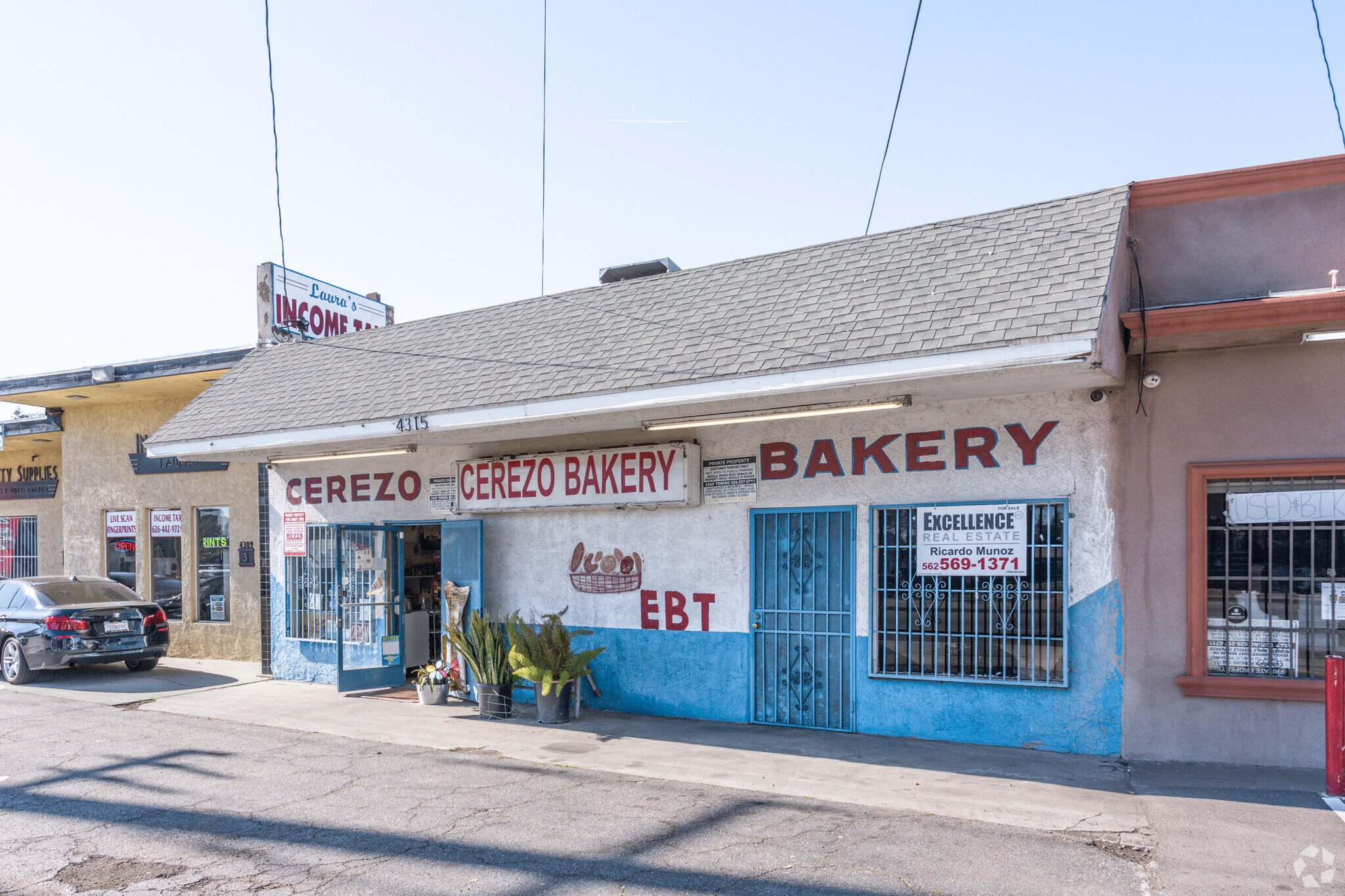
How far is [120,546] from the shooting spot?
16.9 m

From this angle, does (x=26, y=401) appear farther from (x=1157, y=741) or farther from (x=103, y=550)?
(x=1157, y=741)

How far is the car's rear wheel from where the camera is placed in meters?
13.1

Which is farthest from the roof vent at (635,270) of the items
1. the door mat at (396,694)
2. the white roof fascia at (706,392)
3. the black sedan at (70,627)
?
the black sedan at (70,627)

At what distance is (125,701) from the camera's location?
1152cm

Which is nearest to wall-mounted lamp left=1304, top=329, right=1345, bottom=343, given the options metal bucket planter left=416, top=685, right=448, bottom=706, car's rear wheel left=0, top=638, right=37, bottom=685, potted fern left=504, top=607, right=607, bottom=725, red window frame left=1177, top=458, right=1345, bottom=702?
red window frame left=1177, top=458, right=1345, bottom=702

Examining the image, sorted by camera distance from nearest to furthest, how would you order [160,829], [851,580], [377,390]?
[160,829] → [851,580] → [377,390]

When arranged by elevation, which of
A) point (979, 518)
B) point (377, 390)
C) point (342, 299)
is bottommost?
point (979, 518)

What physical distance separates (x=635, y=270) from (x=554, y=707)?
6.04 metres

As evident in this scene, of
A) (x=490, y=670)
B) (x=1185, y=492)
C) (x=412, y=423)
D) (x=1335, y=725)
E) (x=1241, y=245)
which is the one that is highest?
(x=1241, y=245)

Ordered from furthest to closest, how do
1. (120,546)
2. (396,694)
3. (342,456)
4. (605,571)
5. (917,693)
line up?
(120,546) → (342,456) → (396,694) → (605,571) → (917,693)

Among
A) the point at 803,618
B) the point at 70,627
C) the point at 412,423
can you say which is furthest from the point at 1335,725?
the point at 70,627

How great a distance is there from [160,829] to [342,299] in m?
12.3

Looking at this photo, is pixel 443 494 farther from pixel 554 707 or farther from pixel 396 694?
pixel 554 707

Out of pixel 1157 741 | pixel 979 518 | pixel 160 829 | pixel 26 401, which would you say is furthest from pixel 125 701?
pixel 1157 741
